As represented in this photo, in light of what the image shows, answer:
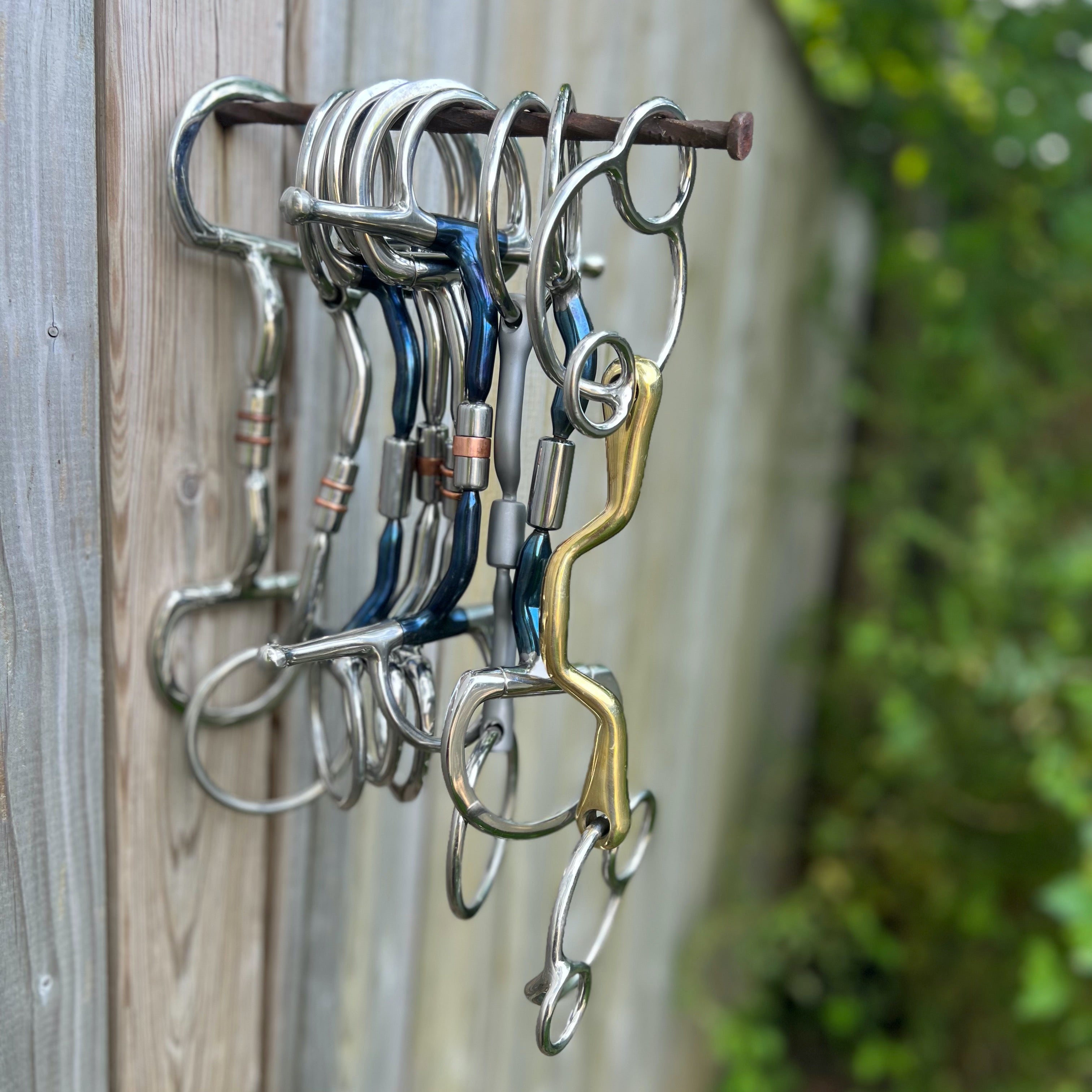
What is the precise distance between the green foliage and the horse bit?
1.22m

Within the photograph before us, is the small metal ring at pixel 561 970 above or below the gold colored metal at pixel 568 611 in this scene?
below

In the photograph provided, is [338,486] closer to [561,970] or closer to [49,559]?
[49,559]

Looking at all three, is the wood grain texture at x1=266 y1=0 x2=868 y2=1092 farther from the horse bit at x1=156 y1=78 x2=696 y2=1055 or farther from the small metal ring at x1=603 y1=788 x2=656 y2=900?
the small metal ring at x1=603 y1=788 x2=656 y2=900

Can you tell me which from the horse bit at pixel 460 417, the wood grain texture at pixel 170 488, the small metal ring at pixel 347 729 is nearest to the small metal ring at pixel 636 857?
the horse bit at pixel 460 417

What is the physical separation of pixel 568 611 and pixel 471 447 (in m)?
0.09

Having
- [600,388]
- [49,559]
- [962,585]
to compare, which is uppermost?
[600,388]

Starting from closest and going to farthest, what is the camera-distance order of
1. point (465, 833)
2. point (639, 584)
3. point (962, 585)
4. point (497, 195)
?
point (497, 195), point (465, 833), point (639, 584), point (962, 585)

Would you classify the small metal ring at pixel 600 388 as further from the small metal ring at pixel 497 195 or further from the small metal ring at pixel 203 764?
the small metal ring at pixel 203 764

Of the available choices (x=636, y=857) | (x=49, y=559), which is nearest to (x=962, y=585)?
(x=636, y=857)

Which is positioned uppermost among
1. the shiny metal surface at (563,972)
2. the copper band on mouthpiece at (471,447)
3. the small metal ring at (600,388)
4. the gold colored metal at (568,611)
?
the small metal ring at (600,388)

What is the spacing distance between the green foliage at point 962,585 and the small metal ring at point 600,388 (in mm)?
1227

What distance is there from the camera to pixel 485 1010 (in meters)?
0.99

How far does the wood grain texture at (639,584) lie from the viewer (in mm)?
687

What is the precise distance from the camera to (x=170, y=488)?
0.56 m
